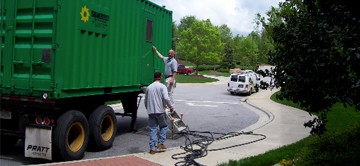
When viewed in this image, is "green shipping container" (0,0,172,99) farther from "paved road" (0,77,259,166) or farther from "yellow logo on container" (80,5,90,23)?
"paved road" (0,77,259,166)

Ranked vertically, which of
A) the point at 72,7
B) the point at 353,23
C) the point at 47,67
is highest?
the point at 72,7

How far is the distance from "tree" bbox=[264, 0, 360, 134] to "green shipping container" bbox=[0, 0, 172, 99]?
401 cm

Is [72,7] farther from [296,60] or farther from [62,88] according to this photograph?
[296,60]

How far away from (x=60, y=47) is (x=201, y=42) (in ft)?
170

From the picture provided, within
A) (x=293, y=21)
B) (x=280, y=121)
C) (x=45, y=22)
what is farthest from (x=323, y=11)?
(x=280, y=121)

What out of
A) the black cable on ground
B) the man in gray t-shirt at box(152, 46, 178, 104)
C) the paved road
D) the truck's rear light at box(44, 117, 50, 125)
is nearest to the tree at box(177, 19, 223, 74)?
the paved road

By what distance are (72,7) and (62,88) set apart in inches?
60.3

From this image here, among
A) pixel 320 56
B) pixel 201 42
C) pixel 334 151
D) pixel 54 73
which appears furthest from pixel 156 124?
pixel 201 42

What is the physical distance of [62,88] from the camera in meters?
7.09

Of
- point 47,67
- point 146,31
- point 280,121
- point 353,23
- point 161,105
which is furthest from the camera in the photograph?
point 280,121

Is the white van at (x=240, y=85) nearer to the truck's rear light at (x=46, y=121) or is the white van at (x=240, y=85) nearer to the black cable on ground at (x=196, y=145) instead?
the black cable on ground at (x=196, y=145)

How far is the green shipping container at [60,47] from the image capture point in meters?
7.04

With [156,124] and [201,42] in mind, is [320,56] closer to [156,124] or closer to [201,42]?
[156,124]

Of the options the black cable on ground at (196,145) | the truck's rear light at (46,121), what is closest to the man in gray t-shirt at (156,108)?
the black cable on ground at (196,145)
